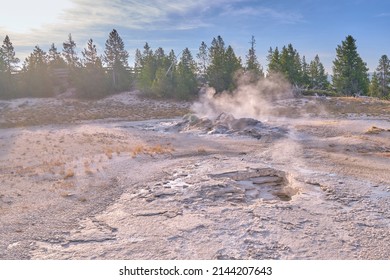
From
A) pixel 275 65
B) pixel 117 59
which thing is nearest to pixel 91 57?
pixel 117 59

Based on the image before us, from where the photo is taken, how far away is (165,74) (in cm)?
5862

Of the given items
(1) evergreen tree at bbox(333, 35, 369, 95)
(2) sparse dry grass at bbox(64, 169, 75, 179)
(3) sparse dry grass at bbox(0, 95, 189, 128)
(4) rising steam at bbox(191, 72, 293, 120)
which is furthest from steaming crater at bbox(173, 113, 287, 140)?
(1) evergreen tree at bbox(333, 35, 369, 95)

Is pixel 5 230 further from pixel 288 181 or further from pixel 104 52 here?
pixel 104 52

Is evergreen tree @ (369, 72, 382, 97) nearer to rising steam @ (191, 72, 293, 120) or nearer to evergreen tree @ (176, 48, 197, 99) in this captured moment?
rising steam @ (191, 72, 293, 120)

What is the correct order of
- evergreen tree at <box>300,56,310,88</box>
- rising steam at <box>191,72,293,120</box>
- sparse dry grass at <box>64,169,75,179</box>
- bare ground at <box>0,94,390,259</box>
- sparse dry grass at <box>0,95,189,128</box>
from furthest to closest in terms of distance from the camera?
1. evergreen tree at <box>300,56,310,88</box>
2. rising steam at <box>191,72,293,120</box>
3. sparse dry grass at <box>0,95,189,128</box>
4. sparse dry grass at <box>64,169,75,179</box>
5. bare ground at <box>0,94,390,259</box>

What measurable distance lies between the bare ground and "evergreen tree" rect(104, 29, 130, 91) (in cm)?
4120

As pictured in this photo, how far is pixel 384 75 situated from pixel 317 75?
1358 cm

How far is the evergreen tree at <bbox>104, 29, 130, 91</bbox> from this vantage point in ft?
213

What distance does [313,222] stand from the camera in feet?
32.8

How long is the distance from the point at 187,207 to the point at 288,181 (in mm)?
5652

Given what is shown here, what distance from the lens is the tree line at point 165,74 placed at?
188 ft

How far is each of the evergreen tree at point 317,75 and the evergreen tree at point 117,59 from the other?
42544 millimetres

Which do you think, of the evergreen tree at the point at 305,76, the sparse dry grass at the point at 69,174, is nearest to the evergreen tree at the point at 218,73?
the evergreen tree at the point at 305,76

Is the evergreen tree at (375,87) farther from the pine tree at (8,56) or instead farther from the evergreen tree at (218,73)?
the pine tree at (8,56)
